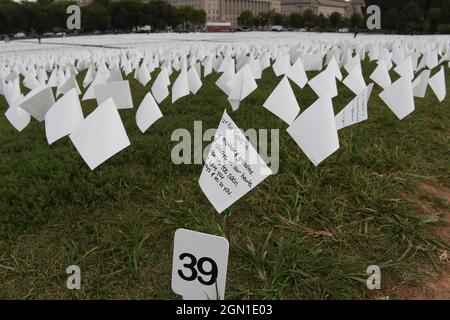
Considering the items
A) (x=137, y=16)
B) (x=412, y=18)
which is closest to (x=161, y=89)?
(x=412, y=18)

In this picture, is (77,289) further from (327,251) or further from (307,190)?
(307,190)

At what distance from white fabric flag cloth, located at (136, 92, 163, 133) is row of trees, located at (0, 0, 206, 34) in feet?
165

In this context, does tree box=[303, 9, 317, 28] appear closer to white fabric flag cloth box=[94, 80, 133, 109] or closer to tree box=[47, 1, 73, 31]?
tree box=[47, 1, 73, 31]

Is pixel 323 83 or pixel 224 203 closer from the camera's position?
pixel 224 203

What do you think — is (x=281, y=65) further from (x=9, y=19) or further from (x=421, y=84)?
(x=9, y=19)

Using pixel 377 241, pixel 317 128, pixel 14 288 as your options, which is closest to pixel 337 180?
pixel 377 241

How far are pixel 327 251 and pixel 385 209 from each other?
769 millimetres

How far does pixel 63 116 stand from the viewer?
381 cm

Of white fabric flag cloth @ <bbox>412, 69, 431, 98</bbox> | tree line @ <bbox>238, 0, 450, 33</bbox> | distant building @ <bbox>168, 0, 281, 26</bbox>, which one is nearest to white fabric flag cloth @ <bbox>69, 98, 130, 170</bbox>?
white fabric flag cloth @ <bbox>412, 69, 431, 98</bbox>

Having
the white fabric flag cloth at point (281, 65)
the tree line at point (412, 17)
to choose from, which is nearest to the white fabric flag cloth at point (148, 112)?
the white fabric flag cloth at point (281, 65)

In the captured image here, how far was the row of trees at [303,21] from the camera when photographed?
216 feet

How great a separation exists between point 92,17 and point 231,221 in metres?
54.1

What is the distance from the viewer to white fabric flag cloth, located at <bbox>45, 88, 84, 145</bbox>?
3793 millimetres

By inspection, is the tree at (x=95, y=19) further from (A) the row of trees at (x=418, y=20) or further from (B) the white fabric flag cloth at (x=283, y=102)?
(B) the white fabric flag cloth at (x=283, y=102)
